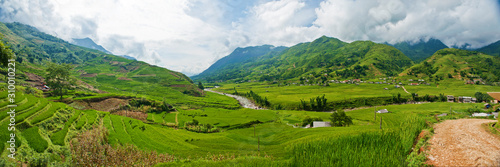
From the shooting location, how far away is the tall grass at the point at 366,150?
935cm

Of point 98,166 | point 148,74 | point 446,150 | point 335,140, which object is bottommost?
point 98,166

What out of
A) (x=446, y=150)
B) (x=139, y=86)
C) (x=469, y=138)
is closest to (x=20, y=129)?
(x=446, y=150)

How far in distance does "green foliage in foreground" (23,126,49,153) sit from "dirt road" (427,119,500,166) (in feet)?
78.5

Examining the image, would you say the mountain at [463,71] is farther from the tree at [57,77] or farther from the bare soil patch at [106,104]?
the tree at [57,77]

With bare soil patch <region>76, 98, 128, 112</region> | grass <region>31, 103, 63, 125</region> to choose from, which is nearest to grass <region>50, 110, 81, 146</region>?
grass <region>31, 103, 63, 125</region>

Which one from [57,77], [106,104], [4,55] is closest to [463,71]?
[4,55]

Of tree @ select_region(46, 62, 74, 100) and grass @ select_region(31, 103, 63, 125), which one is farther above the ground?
tree @ select_region(46, 62, 74, 100)

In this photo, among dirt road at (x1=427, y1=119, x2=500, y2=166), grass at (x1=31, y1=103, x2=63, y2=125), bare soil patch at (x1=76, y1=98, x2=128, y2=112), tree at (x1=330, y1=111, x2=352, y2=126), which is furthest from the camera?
bare soil patch at (x1=76, y1=98, x2=128, y2=112)

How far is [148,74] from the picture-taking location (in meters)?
176

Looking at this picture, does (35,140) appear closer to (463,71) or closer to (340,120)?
(340,120)

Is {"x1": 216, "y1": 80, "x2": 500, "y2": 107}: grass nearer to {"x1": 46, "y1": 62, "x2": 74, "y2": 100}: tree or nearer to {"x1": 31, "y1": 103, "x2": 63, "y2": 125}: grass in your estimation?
{"x1": 46, "y1": 62, "x2": 74, "y2": 100}: tree

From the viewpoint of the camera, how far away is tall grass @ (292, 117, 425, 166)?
935 centimetres

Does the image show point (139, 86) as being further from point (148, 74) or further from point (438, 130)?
point (438, 130)

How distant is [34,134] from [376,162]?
2488cm
